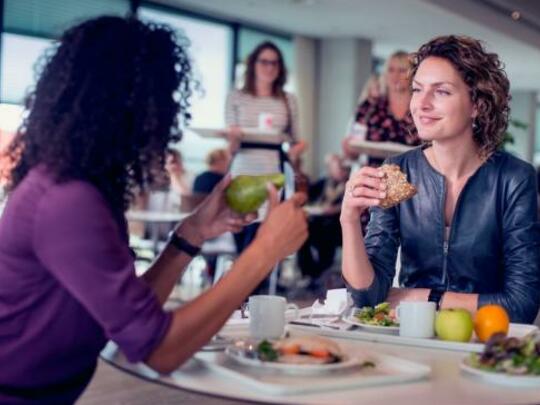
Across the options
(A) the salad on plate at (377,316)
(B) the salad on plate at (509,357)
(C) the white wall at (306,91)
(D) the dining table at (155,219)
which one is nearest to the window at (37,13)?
(D) the dining table at (155,219)

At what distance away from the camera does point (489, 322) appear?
157 cm

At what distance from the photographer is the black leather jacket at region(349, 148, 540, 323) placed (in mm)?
2070

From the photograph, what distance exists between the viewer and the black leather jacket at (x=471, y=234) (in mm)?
2070

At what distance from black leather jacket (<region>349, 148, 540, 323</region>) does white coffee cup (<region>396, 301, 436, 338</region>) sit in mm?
399

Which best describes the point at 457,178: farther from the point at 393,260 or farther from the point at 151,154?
the point at 151,154

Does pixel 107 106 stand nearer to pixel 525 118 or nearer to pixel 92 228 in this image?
pixel 92 228

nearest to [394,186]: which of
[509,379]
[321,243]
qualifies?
[509,379]

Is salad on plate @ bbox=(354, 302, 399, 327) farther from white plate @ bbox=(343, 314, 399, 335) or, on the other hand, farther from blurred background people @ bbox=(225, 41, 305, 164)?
blurred background people @ bbox=(225, 41, 305, 164)

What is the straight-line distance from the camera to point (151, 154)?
1.38m

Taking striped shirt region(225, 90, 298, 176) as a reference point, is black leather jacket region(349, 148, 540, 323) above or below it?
below

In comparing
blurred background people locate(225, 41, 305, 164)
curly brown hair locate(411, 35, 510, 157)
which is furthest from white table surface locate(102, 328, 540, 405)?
blurred background people locate(225, 41, 305, 164)

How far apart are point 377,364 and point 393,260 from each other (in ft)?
2.57

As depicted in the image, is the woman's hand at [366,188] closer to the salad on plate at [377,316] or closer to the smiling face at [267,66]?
the salad on plate at [377,316]

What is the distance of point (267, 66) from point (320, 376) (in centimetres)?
433
